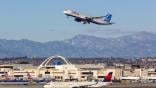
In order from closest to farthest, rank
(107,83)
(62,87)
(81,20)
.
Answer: (81,20) < (62,87) < (107,83)

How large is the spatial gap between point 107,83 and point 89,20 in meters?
49.2

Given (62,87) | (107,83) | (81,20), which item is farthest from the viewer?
(107,83)

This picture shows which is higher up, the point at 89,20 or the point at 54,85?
the point at 89,20

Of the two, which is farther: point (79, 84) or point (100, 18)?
point (79, 84)

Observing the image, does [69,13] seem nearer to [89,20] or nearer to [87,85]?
[89,20]

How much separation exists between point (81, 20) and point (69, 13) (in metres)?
5.96

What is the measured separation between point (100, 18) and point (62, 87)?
1533 inches

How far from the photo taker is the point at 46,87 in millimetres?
153500

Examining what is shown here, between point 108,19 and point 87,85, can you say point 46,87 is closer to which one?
point 87,85

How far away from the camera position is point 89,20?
116m

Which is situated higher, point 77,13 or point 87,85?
point 77,13

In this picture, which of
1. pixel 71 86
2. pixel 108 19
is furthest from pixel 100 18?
pixel 71 86

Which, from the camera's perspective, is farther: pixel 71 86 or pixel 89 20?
pixel 71 86

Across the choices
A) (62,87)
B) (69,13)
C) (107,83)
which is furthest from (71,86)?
(69,13)
